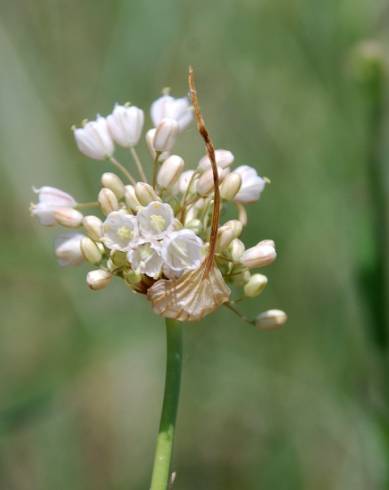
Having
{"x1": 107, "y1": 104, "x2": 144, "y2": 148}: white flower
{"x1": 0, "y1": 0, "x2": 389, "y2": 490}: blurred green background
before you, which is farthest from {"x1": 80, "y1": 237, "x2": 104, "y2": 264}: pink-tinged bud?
{"x1": 0, "y1": 0, "x2": 389, "y2": 490}: blurred green background

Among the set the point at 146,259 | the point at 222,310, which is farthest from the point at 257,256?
the point at 222,310

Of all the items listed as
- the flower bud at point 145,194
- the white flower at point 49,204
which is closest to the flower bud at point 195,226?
the flower bud at point 145,194

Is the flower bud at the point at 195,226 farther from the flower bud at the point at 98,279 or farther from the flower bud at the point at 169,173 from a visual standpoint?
the flower bud at the point at 98,279

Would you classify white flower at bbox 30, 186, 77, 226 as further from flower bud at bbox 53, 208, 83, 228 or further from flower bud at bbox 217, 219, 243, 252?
flower bud at bbox 217, 219, 243, 252

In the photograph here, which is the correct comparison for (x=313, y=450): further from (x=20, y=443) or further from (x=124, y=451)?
(x=20, y=443)

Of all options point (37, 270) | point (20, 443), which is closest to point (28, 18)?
point (37, 270)

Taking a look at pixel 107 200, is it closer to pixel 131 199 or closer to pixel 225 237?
pixel 131 199
